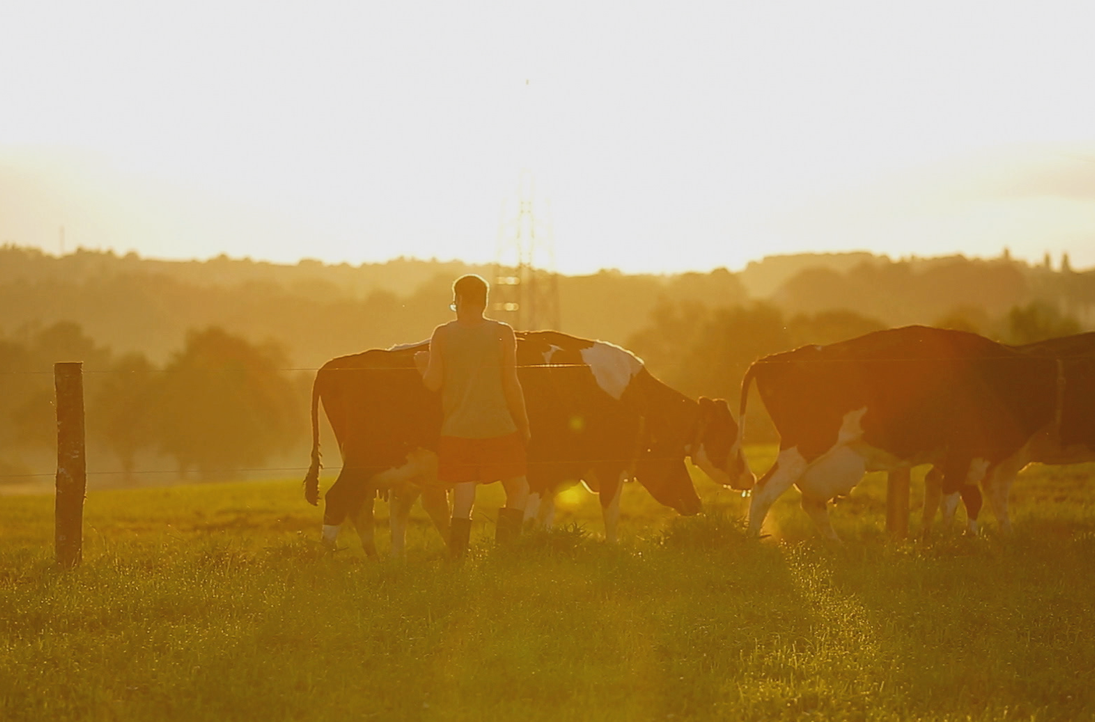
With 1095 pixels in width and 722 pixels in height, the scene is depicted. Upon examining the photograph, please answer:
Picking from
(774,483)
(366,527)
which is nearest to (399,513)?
(366,527)

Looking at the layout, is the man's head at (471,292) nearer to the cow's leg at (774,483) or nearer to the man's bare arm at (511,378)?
the man's bare arm at (511,378)

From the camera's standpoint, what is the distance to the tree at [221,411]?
221ft

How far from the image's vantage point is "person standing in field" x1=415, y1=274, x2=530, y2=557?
10531mm

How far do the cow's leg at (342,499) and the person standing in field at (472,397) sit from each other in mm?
1330

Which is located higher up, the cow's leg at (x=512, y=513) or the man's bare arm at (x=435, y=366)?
the man's bare arm at (x=435, y=366)

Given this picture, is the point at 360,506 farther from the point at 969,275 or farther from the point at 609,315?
the point at 609,315

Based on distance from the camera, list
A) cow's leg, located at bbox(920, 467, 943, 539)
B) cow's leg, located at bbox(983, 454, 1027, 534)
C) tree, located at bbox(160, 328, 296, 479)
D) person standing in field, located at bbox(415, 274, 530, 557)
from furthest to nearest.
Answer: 1. tree, located at bbox(160, 328, 296, 479)
2. cow's leg, located at bbox(920, 467, 943, 539)
3. cow's leg, located at bbox(983, 454, 1027, 534)
4. person standing in field, located at bbox(415, 274, 530, 557)

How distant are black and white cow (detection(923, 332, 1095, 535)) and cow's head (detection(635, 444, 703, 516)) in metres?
2.72

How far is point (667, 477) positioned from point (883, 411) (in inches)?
109

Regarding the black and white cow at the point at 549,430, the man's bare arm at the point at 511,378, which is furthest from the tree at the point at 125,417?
the man's bare arm at the point at 511,378

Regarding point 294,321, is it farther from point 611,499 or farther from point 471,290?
point 471,290

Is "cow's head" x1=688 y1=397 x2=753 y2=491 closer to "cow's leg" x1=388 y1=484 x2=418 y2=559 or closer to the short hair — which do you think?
"cow's leg" x1=388 y1=484 x2=418 y2=559

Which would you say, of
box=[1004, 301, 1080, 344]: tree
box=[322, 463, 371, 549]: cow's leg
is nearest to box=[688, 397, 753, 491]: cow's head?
box=[322, 463, 371, 549]: cow's leg

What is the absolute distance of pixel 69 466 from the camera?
11281 millimetres
